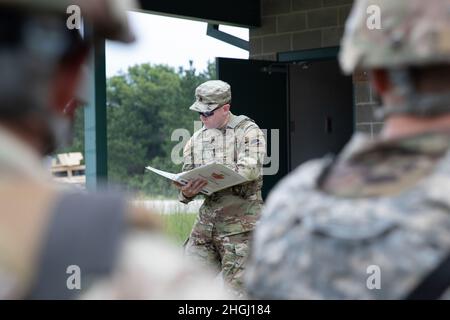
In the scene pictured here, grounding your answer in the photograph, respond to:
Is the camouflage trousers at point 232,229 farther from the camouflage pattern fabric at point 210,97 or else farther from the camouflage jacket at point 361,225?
the camouflage jacket at point 361,225

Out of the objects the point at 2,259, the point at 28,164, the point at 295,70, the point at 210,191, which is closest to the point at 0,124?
the point at 28,164

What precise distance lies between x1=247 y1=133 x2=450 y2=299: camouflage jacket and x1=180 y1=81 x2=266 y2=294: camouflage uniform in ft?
14.3

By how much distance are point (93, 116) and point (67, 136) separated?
5929 mm

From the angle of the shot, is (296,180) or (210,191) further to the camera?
(210,191)

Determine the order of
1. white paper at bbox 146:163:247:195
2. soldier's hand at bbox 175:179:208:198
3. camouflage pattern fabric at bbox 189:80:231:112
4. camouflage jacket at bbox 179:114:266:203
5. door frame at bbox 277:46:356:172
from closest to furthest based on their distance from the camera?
white paper at bbox 146:163:247:195 < soldier's hand at bbox 175:179:208:198 < camouflage jacket at bbox 179:114:266:203 < camouflage pattern fabric at bbox 189:80:231:112 < door frame at bbox 277:46:356:172

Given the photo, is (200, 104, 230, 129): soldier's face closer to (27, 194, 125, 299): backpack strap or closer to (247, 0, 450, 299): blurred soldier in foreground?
(247, 0, 450, 299): blurred soldier in foreground

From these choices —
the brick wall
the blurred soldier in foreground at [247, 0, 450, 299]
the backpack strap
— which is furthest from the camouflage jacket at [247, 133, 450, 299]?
the brick wall

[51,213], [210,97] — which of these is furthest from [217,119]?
[51,213]

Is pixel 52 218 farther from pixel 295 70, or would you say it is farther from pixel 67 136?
pixel 295 70

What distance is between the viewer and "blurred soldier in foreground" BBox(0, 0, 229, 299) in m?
1.06

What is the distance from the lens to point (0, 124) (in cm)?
110

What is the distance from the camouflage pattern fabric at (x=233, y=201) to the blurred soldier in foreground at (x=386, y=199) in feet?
14.4

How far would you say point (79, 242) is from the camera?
107 cm

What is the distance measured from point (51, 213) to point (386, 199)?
82cm
